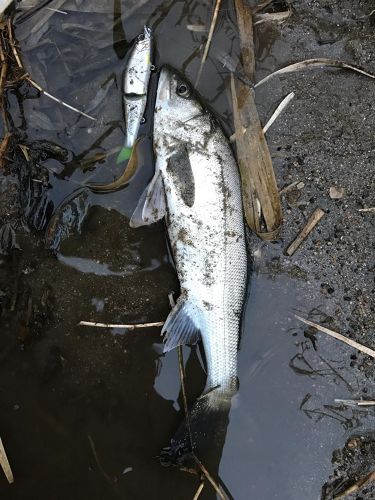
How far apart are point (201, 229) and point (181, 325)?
0.64 meters

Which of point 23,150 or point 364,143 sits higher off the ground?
point 23,150

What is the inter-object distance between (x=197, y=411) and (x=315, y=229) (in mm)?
1459

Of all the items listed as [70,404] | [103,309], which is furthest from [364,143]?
[70,404]

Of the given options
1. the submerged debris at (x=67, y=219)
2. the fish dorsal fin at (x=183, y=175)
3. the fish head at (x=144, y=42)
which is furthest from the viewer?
the submerged debris at (x=67, y=219)

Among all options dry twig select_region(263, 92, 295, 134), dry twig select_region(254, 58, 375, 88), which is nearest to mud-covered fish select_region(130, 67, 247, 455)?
dry twig select_region(263, 92, 295, 134)

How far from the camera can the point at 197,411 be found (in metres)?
3.48

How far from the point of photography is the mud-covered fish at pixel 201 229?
3.45 meters

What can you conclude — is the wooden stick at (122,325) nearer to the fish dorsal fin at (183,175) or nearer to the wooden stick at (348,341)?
the fish dorsal fin at (183,175)

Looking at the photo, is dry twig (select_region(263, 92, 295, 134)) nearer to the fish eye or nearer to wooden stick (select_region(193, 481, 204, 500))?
the fish eye

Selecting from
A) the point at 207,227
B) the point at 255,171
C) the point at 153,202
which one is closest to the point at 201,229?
the point at 207,227

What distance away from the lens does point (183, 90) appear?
11.5 ft

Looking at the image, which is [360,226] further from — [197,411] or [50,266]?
[50,266]

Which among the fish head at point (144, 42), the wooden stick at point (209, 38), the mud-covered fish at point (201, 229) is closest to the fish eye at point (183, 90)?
the mud-covered fish at point (201, 229)

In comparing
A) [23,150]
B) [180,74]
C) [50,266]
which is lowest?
[50,266]
